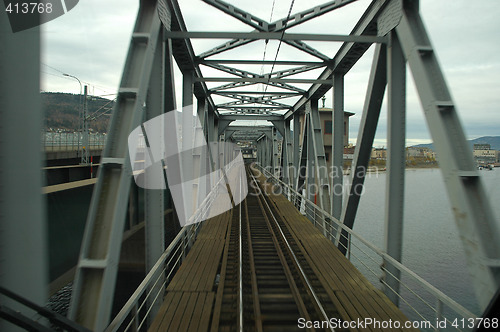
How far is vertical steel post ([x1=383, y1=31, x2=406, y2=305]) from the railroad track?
5.18ft

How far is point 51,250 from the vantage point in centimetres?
860

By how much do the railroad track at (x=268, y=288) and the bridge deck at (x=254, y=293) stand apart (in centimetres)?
2

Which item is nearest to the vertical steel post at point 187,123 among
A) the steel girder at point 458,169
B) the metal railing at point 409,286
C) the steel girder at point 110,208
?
the metal railing at point 409,286

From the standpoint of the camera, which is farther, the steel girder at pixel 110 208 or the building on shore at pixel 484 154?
the building on shore at pixel 484 154

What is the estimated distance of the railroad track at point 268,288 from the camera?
4414mm

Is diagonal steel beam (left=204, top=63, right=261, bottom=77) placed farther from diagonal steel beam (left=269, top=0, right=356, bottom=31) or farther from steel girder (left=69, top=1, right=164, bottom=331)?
steel girder (left=69, top=1, right=164, bottom=331)

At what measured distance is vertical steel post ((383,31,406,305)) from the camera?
5430 mm

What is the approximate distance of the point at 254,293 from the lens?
5309mm

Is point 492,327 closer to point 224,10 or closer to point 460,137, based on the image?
point 460,137

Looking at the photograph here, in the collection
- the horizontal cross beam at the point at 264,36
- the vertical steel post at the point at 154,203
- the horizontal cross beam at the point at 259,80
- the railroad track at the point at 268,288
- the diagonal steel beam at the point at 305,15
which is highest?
the diagonal steel beam at the point at 305,15

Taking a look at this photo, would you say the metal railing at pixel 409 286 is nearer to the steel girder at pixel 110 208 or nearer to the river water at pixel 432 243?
the river water at pixel 432 243

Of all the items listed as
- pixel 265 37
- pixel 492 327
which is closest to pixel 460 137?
pixel 492 327

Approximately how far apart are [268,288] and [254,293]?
52 cm

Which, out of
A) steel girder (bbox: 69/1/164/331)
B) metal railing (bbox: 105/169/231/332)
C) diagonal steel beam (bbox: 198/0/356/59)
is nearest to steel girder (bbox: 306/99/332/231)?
metal railing (bbox: 105/169/231/332)
